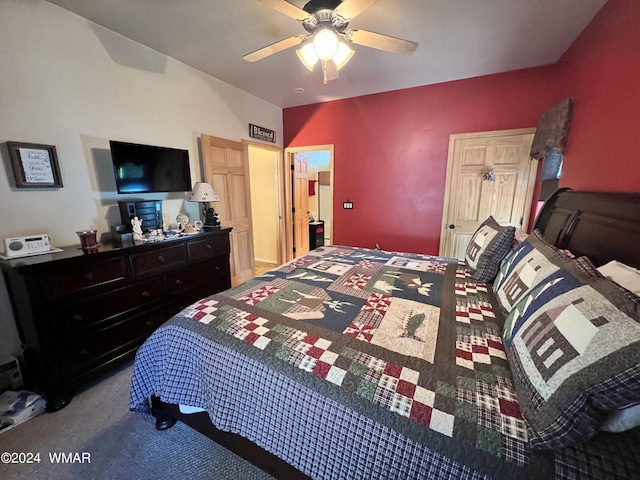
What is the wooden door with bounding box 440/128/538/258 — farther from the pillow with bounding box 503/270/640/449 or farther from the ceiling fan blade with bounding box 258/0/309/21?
the pillow with bounding box 503/270/640/449

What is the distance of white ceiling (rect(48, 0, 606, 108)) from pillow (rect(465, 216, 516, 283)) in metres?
1.58

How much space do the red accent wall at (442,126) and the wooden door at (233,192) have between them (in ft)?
3.95

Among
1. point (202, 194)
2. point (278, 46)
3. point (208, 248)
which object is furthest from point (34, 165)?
point (278, 46)

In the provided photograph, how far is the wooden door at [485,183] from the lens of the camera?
2.84 m

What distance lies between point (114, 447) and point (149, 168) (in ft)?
6.82

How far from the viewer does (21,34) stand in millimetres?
1647

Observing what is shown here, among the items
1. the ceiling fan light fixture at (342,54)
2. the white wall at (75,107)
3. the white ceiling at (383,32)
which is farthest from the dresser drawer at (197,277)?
the ceiling fan light fixture at (342,54)

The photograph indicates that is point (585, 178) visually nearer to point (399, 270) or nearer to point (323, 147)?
point (399, 270)

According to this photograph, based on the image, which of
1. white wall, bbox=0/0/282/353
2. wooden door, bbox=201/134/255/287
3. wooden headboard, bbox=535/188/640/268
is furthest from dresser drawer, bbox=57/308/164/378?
wooden headboard, bbox=535/188/640/268

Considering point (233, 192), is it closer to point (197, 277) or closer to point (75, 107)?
point (197, 277)

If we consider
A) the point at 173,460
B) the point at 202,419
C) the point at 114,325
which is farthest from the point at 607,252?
the point at 114,325

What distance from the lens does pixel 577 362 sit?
0.65 m

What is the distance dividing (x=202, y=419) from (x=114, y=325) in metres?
1.17

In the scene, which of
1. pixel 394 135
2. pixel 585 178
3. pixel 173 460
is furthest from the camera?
pixel 394 135
